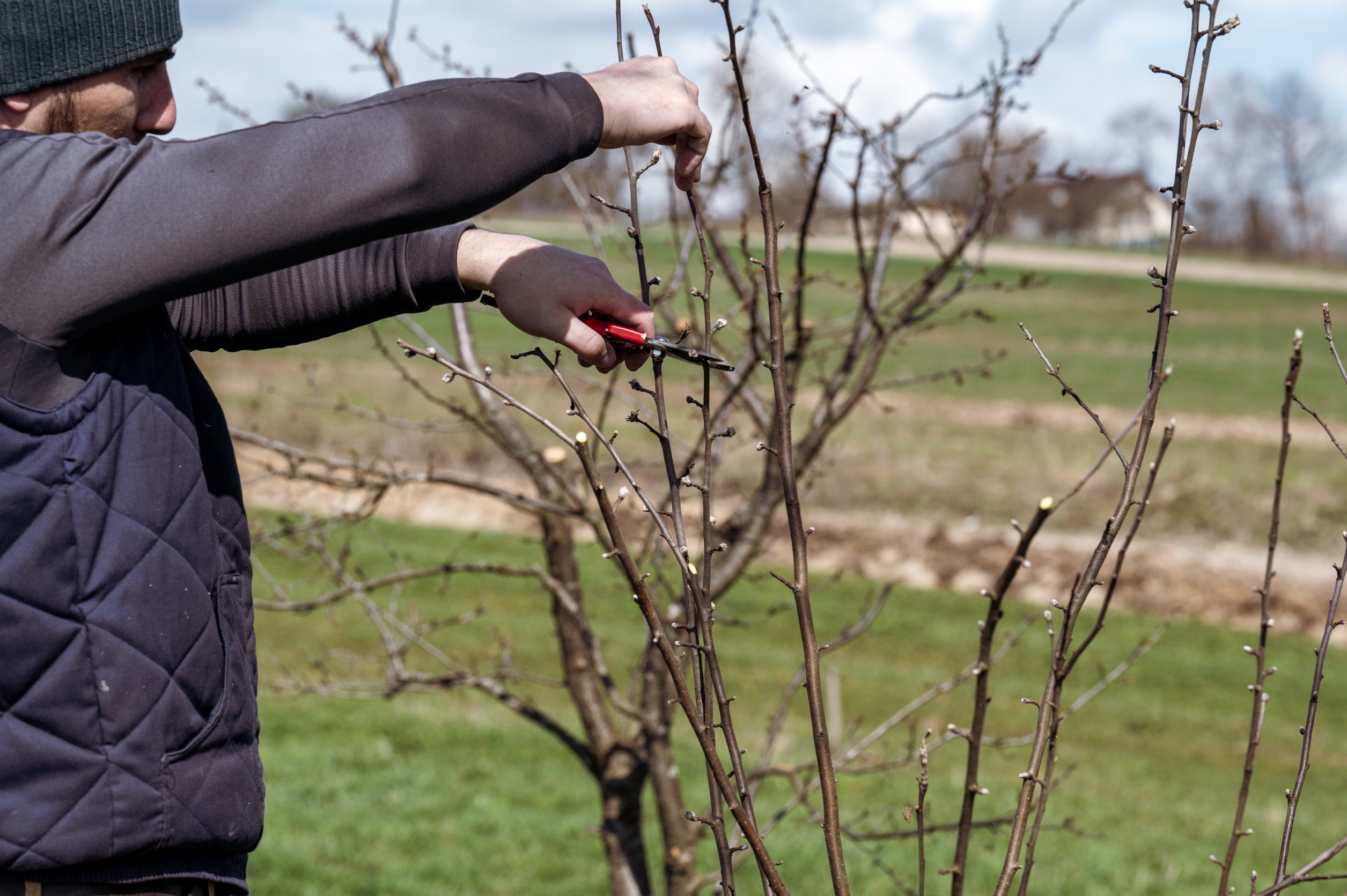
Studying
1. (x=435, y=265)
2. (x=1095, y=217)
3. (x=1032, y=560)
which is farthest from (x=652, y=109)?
(x=1095, y=217)

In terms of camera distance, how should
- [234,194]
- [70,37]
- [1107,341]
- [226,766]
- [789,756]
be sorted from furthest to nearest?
[1107,341] → [789,756] → [226,766] → [70,37] → [234,194]

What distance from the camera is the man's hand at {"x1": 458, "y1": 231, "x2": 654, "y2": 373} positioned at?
4.51 feet

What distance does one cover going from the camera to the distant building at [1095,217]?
66438mm

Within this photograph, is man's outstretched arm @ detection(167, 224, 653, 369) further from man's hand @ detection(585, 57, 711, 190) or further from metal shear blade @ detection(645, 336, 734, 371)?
man's hand @ detection(585, 57, 711, 190)

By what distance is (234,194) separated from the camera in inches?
42.0

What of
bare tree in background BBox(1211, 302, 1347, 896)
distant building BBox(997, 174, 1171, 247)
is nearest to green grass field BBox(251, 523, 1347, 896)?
bare tree in background BBox(1211, 302, 1347, 896)

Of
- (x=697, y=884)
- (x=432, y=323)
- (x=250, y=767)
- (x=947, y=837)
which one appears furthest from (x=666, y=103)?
(x=432, y=323)

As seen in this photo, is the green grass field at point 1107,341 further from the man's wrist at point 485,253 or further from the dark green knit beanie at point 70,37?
the dark green knit beanie at point 70,37

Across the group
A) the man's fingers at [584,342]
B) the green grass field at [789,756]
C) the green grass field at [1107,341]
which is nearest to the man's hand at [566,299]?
the man's fingers at [584,342]

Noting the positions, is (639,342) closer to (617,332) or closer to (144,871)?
(617,332)

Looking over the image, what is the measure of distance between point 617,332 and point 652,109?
10.6 inches

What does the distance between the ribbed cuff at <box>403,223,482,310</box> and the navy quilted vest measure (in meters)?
0.34

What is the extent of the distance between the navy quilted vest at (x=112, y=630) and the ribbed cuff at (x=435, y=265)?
0.34 meters

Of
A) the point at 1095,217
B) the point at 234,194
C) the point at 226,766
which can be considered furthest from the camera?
the point at 1095,217
